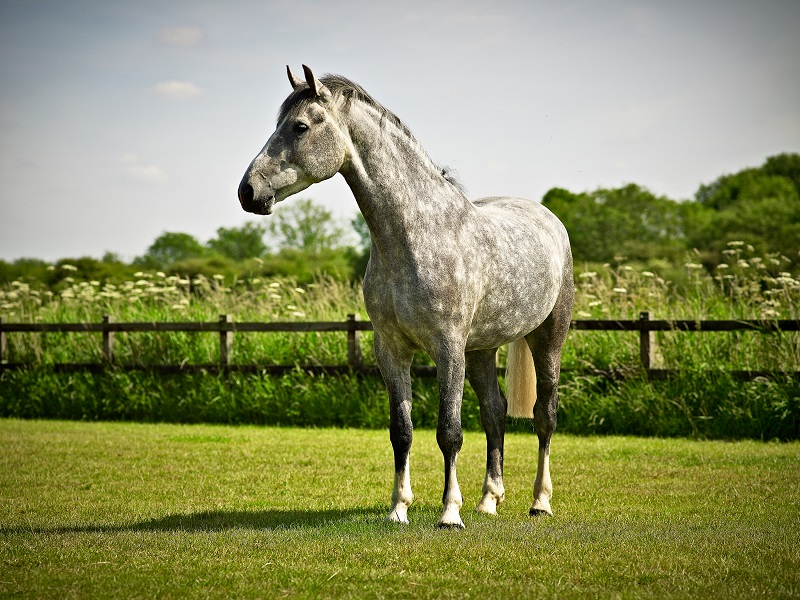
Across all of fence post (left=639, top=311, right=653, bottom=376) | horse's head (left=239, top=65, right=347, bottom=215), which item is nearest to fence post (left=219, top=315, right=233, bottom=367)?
fence post (left=639, top=311, right=653, bottom=376)

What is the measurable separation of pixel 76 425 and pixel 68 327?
225 centimetres

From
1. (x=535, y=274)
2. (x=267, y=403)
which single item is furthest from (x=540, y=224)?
(x=267, y=403)

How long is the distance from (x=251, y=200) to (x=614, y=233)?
45831 mm

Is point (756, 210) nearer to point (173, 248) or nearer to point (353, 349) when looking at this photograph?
point (353, 349)

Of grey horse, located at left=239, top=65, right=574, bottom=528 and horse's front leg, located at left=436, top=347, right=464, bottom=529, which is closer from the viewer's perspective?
grey horse, located at left=239, top=65, right=574, bottom=528

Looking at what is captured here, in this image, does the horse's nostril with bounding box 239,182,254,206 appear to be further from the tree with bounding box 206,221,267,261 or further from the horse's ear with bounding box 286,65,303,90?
the tree with bounding box 206,221,267,261

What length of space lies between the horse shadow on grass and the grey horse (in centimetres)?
43

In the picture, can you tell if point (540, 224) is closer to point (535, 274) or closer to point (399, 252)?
point (535, 274)

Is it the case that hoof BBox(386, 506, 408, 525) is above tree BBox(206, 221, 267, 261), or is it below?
below

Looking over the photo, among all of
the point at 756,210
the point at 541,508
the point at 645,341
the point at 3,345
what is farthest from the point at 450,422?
the point at 756,210

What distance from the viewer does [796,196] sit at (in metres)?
51.0

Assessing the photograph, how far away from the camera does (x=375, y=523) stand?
543cm

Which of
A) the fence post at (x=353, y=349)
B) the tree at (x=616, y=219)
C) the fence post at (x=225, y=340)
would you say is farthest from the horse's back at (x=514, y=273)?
the tree at (x=616, y=219)

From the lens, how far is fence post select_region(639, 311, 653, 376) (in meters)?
10.9
